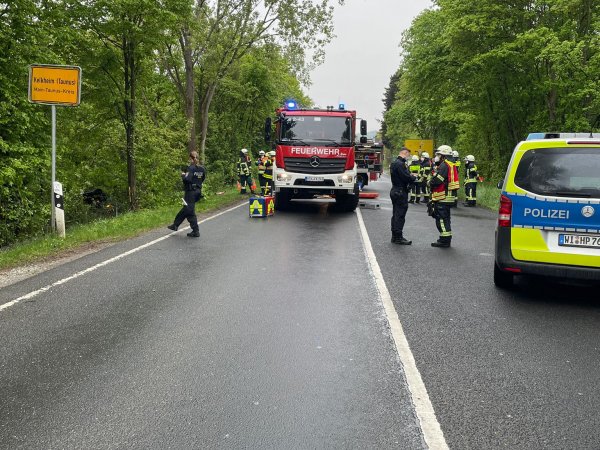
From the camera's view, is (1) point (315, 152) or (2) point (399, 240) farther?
(1) point (315, 152)

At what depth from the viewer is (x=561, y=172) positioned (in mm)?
6152

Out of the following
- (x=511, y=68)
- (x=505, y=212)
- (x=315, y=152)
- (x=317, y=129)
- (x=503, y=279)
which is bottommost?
(x=503, y=279)

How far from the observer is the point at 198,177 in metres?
11.3

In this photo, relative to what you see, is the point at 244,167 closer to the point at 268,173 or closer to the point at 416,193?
the point at 268,173

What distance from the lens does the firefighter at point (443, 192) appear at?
33.0 feet

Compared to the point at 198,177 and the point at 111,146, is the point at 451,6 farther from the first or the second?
the point at 198,177

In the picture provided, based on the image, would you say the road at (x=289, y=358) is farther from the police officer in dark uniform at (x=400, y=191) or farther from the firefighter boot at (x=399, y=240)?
the police officer in dark uniform at (x=400, y=191)

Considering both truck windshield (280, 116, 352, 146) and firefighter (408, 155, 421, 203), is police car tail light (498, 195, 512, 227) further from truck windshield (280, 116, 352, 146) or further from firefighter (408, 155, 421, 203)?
→ firefighter (408, 155, 421, 203)

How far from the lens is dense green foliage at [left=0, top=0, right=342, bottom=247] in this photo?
11797 millimetres

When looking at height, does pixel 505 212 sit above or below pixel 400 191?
below

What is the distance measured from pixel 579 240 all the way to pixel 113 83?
14116mm

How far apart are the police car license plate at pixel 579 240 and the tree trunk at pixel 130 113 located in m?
13.0

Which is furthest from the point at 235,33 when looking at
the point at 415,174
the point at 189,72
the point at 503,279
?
the point at 503,279

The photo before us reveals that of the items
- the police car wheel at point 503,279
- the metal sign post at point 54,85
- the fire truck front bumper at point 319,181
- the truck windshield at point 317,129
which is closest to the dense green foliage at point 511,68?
the truck windshield at point 317,129
